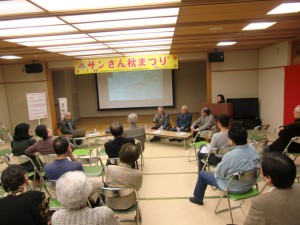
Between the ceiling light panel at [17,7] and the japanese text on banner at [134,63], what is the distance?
450 centimetres

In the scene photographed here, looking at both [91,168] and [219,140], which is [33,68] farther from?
[219,140]

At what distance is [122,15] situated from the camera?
266cm

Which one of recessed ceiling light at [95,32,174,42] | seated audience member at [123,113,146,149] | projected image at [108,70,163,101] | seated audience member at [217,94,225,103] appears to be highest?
recessed ceiling light at [95,32,174,42]

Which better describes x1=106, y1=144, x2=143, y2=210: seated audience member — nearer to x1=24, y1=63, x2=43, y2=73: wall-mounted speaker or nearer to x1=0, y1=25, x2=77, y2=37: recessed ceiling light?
x1=0, y1=25, x2=77, y2=37: recessed ceiling light

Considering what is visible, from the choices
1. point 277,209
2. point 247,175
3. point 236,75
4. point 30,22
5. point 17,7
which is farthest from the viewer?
point 236,75

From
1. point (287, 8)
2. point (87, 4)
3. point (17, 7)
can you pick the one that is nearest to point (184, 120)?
point (287, 8)

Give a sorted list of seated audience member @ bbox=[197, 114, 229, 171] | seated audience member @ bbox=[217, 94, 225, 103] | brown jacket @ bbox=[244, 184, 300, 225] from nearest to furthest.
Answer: brown jacket @ bbox=[244, 184, 300, 225] < seated audience member @ bbox=[197, 114, 229, 171] < seated audience member @ bbox=[217, 94, 225, 103]

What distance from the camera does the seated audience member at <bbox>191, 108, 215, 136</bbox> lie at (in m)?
5.61

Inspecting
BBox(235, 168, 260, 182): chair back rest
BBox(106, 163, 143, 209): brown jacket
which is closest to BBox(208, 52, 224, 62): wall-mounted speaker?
BBox(235, 168, 260, 182): chair back rest

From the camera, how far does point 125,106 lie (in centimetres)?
1006

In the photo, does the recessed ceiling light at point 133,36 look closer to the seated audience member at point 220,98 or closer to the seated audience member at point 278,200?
the seated audience member at point 278,200

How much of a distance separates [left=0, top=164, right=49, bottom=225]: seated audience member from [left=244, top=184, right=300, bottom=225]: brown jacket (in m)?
1.38

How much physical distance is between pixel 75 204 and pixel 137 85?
8517mm

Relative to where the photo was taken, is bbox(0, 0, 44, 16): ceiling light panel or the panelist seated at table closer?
bbox(0, 0, 44, 16): ceiling light panel
